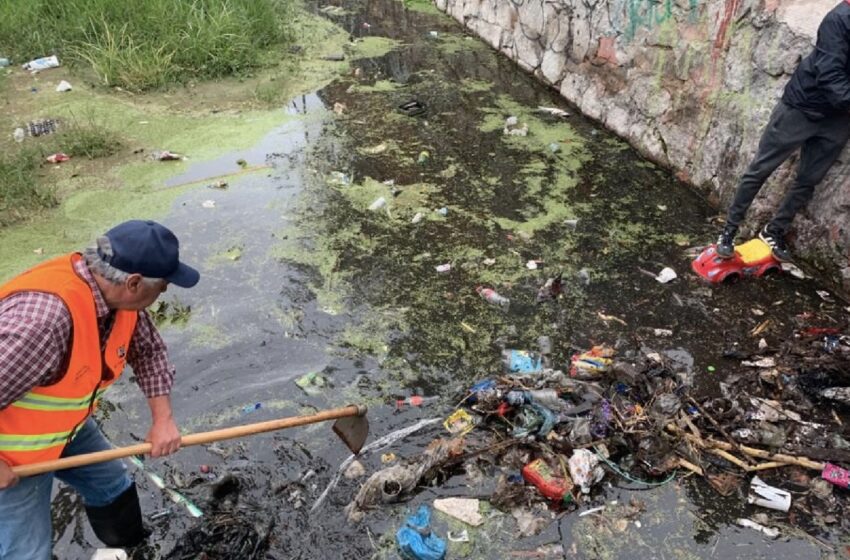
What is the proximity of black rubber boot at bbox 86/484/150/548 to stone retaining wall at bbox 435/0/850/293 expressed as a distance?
447 centimetres

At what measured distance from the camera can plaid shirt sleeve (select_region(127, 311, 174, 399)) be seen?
2.32 meters

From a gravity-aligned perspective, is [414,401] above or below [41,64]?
below

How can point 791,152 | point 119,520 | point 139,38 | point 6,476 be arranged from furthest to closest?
point 139,38 → point 791,152 → point 119,520 → point 6,476

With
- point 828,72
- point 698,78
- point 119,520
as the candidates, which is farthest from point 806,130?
point 119,520

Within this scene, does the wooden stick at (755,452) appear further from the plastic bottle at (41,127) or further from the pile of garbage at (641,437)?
the plastic bottle at (41,127)

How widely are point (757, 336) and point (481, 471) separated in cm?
208

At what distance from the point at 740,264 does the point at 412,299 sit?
2.33 metres

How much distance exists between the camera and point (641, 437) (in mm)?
3146

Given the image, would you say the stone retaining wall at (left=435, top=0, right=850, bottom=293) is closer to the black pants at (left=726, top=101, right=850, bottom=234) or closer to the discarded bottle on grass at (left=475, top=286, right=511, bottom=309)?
the black pants at (left=726, top=101, right=850, bottom=234)

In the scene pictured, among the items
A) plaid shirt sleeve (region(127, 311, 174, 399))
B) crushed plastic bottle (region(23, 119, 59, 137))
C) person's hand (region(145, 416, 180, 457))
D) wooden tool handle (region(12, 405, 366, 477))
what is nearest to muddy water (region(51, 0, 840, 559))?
wooden tool handle (region(12, 405, 366, 477))

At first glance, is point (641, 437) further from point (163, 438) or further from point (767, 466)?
point (163, 438)

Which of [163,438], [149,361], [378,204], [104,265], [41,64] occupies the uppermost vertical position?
[104,265]

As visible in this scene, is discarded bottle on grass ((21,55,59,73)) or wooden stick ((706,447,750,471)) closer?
wooden stick ((706,447,750,471))

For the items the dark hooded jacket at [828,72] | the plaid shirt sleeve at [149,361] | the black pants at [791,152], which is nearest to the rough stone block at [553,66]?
the black pants at [791,152]
